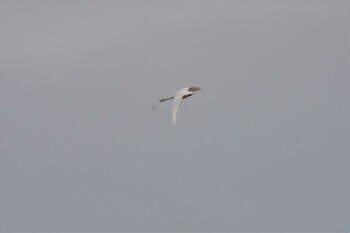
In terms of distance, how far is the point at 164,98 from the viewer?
102562mm

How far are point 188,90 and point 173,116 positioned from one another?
145 inches

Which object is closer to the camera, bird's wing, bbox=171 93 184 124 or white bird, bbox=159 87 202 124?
bird's wing, bbox=171 93 184 124

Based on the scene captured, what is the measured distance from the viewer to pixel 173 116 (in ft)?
317

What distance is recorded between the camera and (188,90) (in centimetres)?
10000

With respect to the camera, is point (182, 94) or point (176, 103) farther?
point (182, 94)

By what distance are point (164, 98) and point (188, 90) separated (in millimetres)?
2751

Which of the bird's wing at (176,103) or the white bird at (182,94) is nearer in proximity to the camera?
the bird's wing at (176,103)

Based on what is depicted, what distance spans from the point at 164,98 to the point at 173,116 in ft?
20.1

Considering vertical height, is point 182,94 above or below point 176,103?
above
